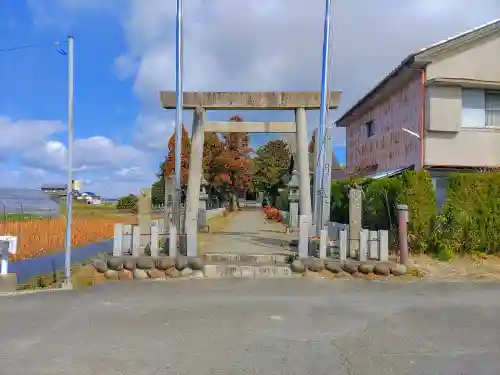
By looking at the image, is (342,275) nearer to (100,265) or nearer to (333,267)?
(333,267)

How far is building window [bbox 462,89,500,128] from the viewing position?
1569 centimetres

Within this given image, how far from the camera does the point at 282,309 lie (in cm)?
677

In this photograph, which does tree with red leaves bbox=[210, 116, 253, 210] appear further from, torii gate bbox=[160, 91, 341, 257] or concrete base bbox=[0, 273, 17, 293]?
concrete base bbox=[0, 273, 17, 293]

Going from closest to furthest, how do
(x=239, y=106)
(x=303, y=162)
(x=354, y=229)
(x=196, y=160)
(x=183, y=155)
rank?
(x=354, y=229), (x=239, y=106), (x=196, y=160), (x=303, y=162), (x=183, y=155)

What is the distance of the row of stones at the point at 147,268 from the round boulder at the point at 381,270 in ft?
11.6

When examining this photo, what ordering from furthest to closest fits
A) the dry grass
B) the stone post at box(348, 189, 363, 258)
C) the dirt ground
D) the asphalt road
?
1. the dry grass
2. the stone post at box(348, 189, 363, 258)
3. the dirt ground
4. the asphalt road

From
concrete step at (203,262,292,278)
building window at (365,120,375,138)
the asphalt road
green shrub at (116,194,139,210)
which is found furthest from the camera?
green shrub at (116,194,139,210)

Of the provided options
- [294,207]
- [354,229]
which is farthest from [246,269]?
[294,207]

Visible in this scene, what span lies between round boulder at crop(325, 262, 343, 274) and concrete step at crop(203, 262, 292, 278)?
777mm

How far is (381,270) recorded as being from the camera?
9.45 m

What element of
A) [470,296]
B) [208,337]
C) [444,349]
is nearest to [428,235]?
[470,296]

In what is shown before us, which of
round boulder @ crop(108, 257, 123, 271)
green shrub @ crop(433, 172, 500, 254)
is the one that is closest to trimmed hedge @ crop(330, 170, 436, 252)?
green shrub @ crop(433, 172, 500, 254)

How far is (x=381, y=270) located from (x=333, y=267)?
99 centimetres

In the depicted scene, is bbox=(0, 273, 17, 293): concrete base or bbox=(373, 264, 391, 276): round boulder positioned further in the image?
bbox=(373, 264, 391, 276): round boulder
